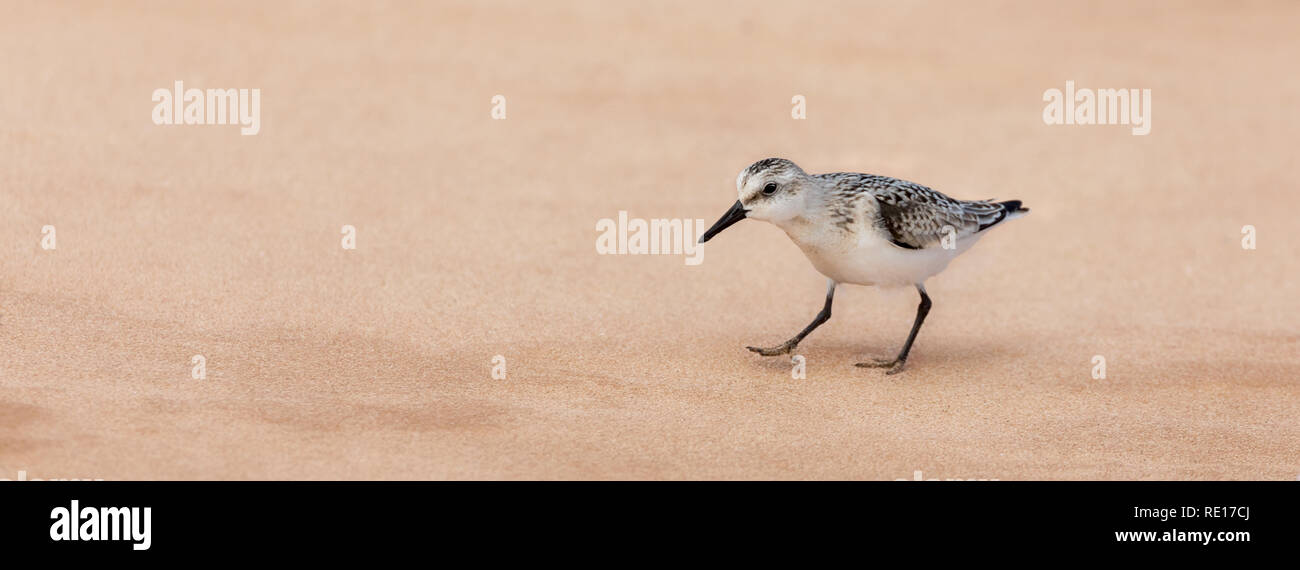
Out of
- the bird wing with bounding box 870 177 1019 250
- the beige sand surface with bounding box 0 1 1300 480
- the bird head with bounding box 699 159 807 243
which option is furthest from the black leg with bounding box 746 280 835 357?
the bird head with bounding box 699 159 807 243

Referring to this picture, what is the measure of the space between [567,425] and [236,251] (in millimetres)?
3589

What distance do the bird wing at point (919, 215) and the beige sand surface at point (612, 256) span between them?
2.70 ft

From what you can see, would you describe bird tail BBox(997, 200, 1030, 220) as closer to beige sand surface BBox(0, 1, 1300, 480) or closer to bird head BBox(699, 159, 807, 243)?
beige sand surface BBox(0, 1, 1300, 480)

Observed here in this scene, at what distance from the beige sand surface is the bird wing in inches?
32.4

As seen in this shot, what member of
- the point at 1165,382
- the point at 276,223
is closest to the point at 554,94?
the point at 276,223

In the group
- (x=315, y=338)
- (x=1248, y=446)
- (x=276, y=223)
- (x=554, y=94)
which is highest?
(x=554, y=94)

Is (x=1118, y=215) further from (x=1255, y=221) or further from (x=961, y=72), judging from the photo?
(x=961, y=72)

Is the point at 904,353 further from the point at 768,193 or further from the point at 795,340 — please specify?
the point at 768,193

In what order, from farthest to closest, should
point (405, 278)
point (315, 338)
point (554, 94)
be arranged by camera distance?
point (554, 94)
point (405, 278)
point (315, 338)

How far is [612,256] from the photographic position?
11.0 metres

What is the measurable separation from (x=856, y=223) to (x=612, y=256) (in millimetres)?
2860

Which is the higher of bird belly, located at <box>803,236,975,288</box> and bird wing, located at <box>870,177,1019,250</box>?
bird wing, located at <box>870,177,1019,250</box>

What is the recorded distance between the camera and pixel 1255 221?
12.6 m

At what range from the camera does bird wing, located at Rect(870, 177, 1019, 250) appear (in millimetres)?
8648
